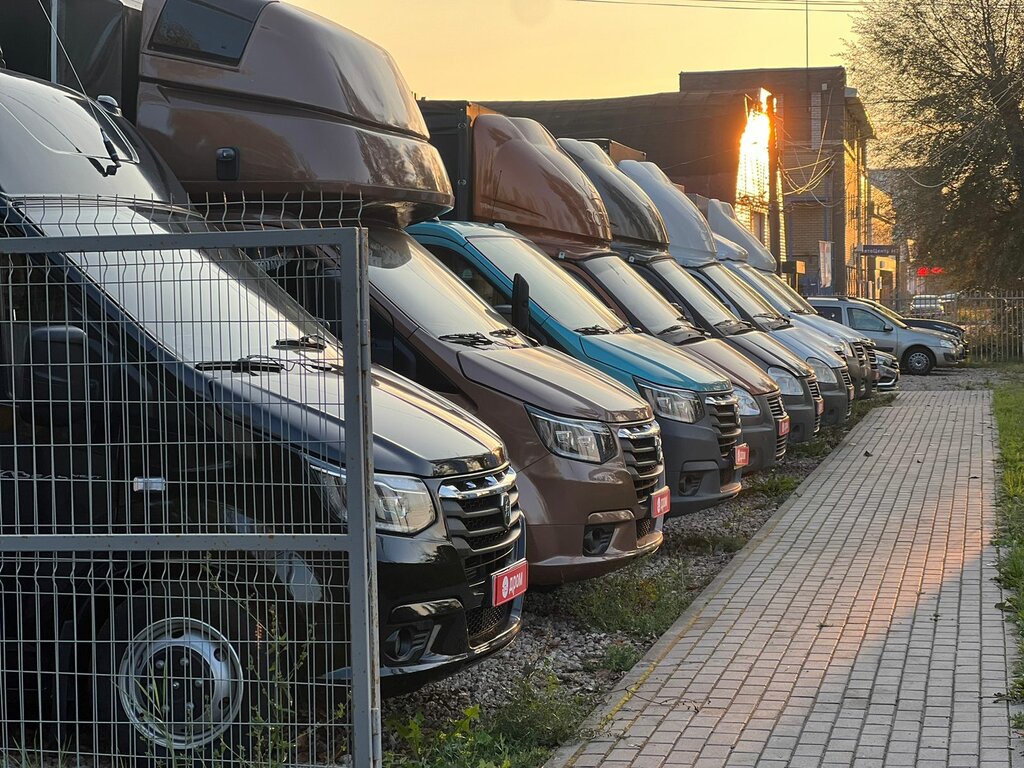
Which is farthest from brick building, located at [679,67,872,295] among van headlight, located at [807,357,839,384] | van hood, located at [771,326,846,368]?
van headlight, located at [807,357,839,384]

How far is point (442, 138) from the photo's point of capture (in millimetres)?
11570

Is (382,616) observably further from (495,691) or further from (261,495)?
(495,691)

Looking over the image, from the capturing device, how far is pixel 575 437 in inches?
292

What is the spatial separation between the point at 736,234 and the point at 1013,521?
13.7 meters

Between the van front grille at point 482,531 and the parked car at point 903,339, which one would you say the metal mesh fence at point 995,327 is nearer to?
the parked car at point 903,339

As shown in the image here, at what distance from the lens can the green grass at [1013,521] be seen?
7.28 meters

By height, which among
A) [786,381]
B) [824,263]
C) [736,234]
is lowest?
[786,381]

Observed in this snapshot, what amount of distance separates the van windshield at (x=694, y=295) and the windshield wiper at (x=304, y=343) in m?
9.99

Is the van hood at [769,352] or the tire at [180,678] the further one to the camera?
the van hood at [769,352]

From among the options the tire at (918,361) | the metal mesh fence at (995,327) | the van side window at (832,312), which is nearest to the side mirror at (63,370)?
the van side window at (832,312)

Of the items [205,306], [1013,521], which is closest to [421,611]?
[205,306]

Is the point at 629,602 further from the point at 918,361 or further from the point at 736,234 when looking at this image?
the point at 918,361

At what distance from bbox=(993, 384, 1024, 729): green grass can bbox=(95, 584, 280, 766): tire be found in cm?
307

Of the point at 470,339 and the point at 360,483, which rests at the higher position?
the point at 470,339
